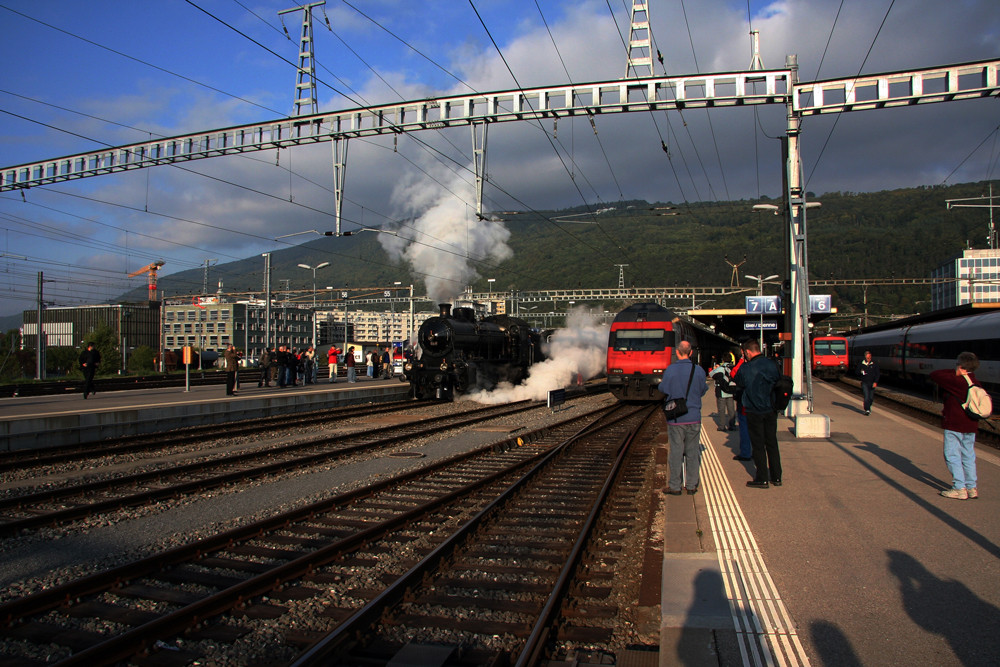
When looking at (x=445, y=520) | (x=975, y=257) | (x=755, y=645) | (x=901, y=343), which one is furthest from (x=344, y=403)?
(x=975, y=257)

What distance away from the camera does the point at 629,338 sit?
23.2 metres

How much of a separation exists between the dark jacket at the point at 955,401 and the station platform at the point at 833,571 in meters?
0.85

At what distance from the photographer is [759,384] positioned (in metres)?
8.34

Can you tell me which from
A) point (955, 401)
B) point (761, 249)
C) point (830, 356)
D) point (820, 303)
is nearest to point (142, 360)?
point (820, 303)

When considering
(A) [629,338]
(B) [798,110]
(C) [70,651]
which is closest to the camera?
(C) [70,651]

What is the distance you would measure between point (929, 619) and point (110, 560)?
6.71m

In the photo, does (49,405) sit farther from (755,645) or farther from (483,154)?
(755,645)

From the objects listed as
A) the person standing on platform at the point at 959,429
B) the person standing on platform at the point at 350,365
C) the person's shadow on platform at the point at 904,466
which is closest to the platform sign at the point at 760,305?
the person standing on platform at the point at 350,365

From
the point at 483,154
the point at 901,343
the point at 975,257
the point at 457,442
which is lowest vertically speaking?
the point at 457,442

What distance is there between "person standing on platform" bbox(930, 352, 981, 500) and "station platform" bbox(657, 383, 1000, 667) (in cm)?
23

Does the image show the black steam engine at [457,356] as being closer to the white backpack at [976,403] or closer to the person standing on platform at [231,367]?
the person standing on platform at [231,367]

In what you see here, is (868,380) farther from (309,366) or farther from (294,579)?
(309,366)

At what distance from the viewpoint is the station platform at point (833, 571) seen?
396 centimetres

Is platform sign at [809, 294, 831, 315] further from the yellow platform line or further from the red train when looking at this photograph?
the yellow platform line
